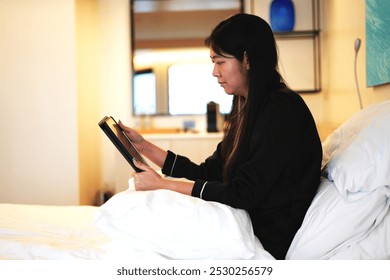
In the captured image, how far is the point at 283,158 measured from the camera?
149 cm

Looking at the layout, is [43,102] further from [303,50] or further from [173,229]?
[173,229]

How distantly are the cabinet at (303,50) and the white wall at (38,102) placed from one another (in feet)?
5.96

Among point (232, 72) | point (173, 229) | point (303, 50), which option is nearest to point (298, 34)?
point (303, 50)

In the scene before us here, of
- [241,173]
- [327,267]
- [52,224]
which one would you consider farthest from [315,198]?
[52,224]

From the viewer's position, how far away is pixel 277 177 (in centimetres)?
149

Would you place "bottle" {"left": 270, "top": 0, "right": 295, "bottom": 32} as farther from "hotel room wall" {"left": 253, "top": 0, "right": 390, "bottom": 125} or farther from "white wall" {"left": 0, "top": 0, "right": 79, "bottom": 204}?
"white wall" {"left": 0, "top": 0, "right": 79, "bottom": 204}

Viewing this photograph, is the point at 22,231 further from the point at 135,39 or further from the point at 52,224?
the point at 135,39

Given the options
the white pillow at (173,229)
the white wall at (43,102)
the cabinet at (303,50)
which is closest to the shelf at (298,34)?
the cabinet at (303,50)

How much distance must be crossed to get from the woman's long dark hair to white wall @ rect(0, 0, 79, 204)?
3.07m

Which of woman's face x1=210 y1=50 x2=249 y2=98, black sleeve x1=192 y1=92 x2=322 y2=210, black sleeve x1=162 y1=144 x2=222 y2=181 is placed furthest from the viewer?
black sleeve x1=162 y1=144 x2=222 y2=181

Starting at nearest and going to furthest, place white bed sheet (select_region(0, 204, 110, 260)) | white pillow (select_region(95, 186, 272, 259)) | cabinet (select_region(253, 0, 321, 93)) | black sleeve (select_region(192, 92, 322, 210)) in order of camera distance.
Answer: white pillow (select_region(95, 186, 272, 259)) < black sleeve (select_region(192, 92, 322, 210)) < white bed sheet (select_region(0, 204, 110, 260)) < cabinet (select_region(253, 0, 321, 93))

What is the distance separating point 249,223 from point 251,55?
0.52m

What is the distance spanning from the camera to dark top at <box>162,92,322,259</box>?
58.1 inches

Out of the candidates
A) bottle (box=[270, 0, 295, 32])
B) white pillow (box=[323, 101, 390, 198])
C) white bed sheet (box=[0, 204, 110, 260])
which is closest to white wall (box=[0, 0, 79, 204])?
bottle (box=[270, 0, 295, 32])
